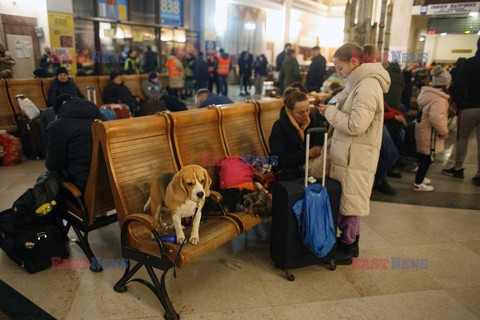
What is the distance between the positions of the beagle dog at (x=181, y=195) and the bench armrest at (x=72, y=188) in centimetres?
64

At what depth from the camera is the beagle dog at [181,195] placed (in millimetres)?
2328

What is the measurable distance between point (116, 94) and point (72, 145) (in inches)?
184

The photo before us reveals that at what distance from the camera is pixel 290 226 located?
2.75 metres

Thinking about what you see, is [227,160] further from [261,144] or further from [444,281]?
[444,281]

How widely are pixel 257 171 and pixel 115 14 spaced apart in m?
10.9

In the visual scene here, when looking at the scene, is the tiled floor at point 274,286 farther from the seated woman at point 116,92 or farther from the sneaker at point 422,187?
the seated woman at point 116,92

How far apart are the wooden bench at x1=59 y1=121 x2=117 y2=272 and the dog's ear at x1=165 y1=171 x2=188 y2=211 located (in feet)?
2.14

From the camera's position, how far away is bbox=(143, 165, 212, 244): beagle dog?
91.7 inches

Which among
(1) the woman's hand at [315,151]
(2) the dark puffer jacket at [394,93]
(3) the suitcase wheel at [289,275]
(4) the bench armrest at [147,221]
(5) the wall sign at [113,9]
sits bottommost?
(3) the suitcase wheel at [289,275]

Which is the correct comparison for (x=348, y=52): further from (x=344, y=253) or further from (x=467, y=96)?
(x=467, y=96)

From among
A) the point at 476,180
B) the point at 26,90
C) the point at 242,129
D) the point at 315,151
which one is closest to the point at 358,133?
the point at 315,151

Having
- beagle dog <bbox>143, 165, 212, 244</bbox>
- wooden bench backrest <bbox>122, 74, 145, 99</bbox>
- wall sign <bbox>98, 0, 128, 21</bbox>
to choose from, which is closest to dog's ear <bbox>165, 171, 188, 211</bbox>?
beagle dog <bbox>143, 165, 212, 244</bbox>

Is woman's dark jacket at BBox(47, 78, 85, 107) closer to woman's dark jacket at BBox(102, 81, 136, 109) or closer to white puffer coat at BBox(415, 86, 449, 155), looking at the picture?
woman's dark jacket at BBox(102, 81, 136, 109)

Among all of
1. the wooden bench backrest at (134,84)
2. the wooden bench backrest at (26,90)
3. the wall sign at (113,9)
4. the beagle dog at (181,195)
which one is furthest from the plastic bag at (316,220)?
the wall sign at (113,9)
